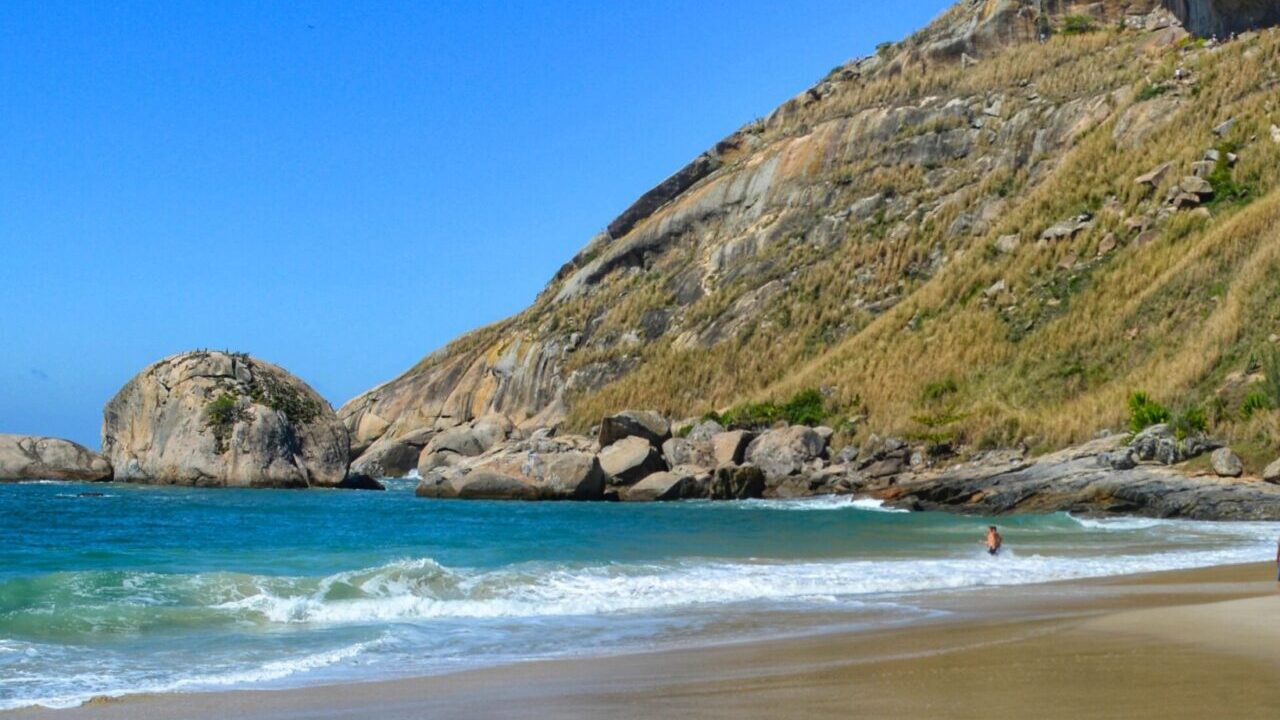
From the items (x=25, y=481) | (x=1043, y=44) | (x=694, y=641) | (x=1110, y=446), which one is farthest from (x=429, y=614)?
(x=1043, y=44)

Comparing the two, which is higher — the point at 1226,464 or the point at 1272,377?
the point at 1272,377

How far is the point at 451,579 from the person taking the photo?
1919 cm

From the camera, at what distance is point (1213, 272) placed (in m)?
41.5

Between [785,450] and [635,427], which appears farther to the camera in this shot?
[635,427]

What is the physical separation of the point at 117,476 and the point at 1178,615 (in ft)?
157

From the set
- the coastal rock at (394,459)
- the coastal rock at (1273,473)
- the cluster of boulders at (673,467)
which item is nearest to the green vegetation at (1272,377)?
the coastal rock at (1273,473)

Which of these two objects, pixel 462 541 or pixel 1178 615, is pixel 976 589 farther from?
pixel 462 541

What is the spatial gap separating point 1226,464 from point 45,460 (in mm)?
45962

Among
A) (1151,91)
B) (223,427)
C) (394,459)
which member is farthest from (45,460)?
(1151,91)

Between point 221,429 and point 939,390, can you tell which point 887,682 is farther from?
point 221,429

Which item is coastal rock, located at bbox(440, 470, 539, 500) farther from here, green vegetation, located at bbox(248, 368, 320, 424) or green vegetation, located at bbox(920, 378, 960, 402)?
green vegetation, located at bbox(920, 378, 960, 402)

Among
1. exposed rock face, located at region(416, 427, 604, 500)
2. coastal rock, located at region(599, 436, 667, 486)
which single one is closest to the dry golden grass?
coastal rock, located at region(599, 436, 667, 486)

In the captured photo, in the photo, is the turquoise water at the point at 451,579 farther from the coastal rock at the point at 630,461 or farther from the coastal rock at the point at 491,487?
the coastal rock at the point at 491,487

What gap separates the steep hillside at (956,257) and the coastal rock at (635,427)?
6.79 m
